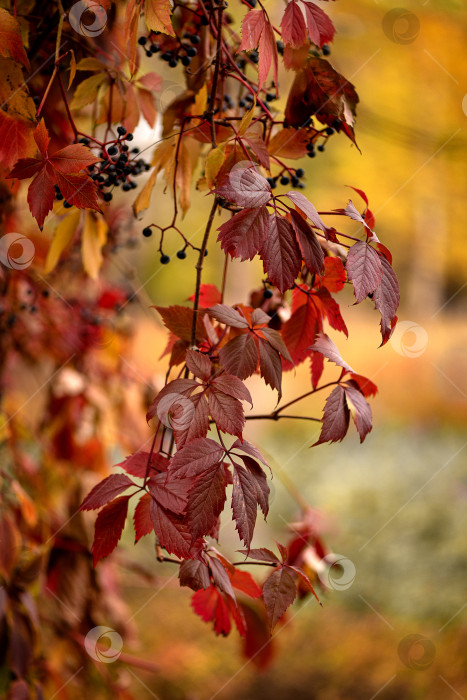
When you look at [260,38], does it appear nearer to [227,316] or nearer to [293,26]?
[293,26]

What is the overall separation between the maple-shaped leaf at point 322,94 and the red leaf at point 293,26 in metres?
0.04

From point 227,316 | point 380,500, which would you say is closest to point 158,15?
point 227,316

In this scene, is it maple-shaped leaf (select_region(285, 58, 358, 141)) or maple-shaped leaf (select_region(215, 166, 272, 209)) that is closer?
maple-shaped leaf (select_region(215, 166, 272, 209))

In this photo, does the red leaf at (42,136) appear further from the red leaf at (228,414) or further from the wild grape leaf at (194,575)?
the wild grape leaf at (194,575)

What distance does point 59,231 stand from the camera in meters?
0.93

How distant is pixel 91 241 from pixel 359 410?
1.61 feet

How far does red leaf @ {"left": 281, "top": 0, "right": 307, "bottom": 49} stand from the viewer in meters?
0.66

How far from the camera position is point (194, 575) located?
0.58 meters

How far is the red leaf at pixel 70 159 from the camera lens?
0.63 meters

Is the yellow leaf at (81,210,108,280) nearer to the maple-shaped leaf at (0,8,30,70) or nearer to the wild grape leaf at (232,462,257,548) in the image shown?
the maple-shaped leaf at (0,8,30,70)

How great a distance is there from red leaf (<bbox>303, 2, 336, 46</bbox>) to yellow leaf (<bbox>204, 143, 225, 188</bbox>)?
156 millimetres

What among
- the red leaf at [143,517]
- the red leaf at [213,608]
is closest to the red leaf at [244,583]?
the red leaf at [213,608]

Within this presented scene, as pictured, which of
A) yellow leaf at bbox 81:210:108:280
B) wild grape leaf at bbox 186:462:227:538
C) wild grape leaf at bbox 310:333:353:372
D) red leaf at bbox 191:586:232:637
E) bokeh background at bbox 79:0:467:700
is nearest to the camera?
wild grape leaf at bbox 186:462:227:538

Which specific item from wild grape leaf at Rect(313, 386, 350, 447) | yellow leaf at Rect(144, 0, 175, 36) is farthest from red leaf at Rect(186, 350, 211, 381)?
yellow leaf at Rect(144, 0, 175, 36)
